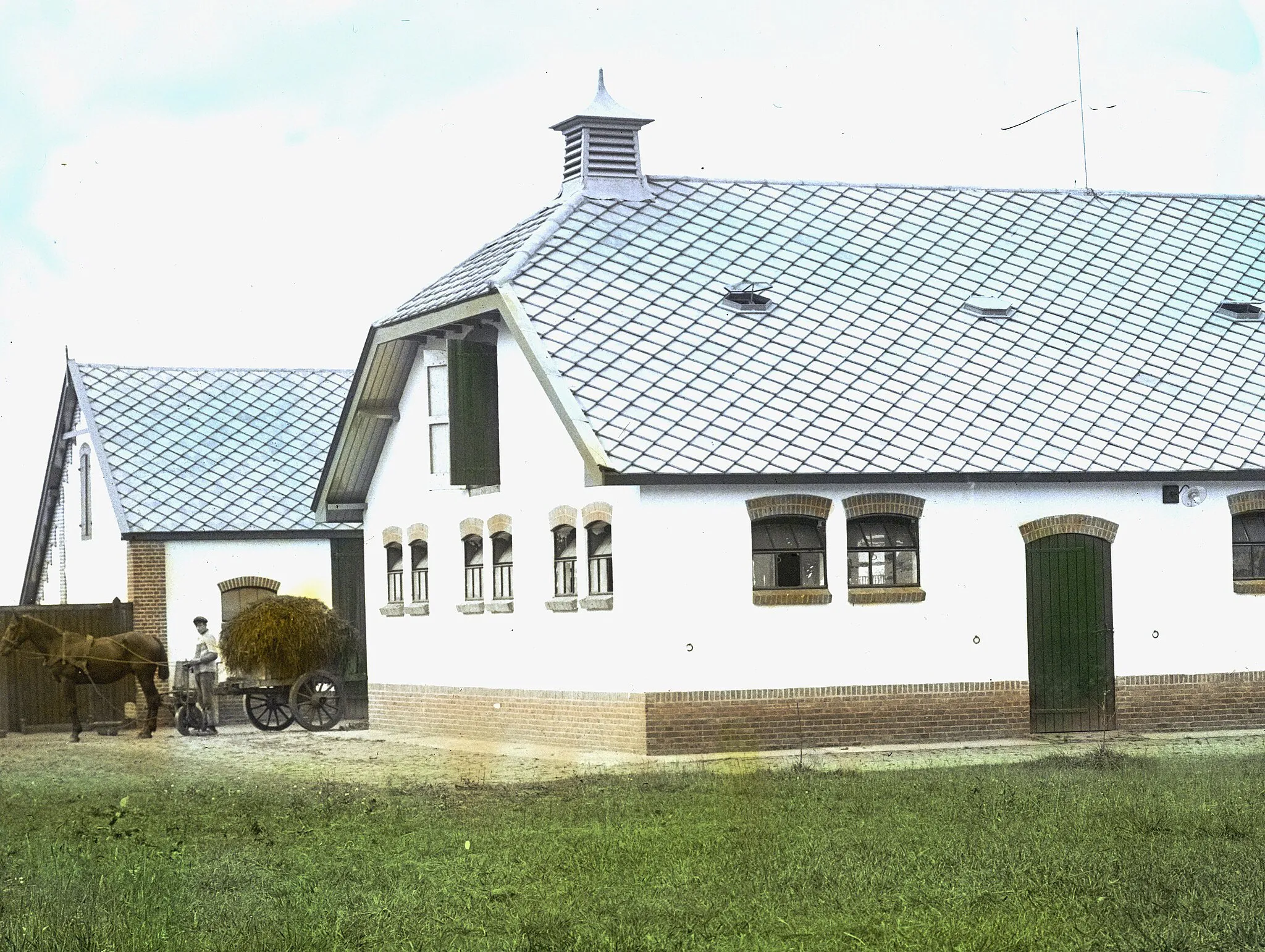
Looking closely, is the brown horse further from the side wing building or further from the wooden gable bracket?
the wooden gable bracket

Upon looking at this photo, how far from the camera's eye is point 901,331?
24500 millimetres

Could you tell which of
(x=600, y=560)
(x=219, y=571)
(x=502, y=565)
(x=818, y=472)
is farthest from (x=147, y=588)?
(x=818, y=472)

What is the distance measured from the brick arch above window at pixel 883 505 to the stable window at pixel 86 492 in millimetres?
16601

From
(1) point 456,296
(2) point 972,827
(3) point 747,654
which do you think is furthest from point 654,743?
(2) point 972,827

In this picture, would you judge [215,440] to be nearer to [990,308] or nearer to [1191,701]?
[990,308]

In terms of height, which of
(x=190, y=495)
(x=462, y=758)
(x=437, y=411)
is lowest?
(x=462, y=758)

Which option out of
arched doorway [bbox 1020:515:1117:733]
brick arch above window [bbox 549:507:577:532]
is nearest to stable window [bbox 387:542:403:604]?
brick arch above window [bbox 549:507:577:532]

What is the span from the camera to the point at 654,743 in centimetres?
2130

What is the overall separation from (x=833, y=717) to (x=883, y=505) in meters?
2.35

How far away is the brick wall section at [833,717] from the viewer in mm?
21406

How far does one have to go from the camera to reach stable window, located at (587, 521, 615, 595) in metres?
22.3

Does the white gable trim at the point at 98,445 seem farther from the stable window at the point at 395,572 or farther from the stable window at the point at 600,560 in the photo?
the stable window at the point at 600,560

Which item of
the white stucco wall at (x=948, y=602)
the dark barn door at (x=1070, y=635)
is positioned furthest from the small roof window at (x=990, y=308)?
the dark barn door at (x=1070, y=635)

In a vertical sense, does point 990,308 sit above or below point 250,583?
above
